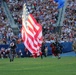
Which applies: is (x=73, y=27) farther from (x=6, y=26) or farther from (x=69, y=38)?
(x=6, y=26)

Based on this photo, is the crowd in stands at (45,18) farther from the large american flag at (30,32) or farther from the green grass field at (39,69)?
the green grass field at (39,69)

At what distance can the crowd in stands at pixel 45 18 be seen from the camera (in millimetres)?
44900

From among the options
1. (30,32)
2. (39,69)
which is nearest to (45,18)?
(30,32)

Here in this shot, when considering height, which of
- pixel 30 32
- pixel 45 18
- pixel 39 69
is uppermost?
pixel 30 32

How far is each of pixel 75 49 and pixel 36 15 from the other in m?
8.68

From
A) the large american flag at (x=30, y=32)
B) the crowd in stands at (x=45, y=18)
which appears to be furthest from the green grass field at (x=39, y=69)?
the crowd in stands at (x=45, y=18)

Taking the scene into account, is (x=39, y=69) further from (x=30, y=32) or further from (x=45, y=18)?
(x=45, y=18)

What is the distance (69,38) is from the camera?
1759 inches

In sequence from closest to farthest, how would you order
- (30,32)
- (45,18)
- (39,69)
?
(39,69) < (30,32) < (45,18)

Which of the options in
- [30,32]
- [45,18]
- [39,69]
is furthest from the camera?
[45,18]

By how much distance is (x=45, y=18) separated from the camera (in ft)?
157

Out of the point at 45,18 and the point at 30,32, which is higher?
the point at 30,32

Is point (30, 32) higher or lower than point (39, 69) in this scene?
higher

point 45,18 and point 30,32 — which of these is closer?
point 30,32
